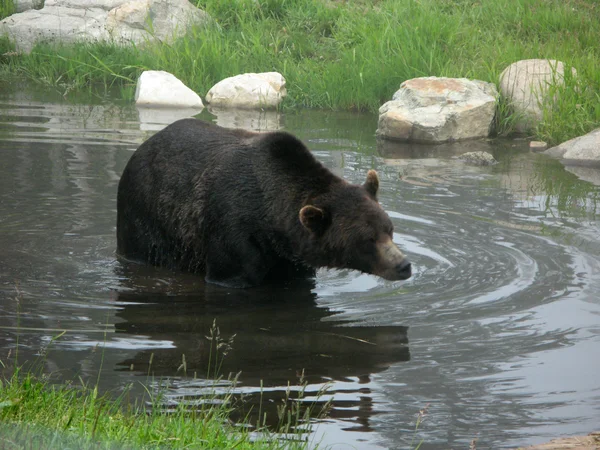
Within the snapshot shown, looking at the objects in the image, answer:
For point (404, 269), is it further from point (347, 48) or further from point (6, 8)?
point (6, 8)

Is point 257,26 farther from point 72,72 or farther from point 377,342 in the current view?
point 377,342

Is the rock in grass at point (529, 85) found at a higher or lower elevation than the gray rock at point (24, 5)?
lower

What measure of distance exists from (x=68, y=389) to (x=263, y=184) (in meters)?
2.62

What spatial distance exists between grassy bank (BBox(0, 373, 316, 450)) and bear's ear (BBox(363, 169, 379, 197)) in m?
2.63

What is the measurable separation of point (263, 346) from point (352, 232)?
3.99ft

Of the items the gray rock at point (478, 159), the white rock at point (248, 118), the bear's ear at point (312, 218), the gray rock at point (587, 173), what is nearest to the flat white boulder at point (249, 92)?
the white rock at point (248, 118)

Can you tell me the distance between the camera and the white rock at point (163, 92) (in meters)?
14.9

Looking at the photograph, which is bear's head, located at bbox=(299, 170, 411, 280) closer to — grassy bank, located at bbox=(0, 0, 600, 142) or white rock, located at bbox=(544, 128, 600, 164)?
white rock, located at bbox=(544, 128, 600, 164)

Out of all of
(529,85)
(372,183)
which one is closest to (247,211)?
(372,183)

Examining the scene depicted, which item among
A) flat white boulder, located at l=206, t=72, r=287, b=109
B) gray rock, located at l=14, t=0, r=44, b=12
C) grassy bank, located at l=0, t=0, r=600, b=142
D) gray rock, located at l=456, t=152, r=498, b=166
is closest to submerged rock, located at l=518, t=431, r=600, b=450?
gray rock, located at l=456, t=152, r=498, b=166

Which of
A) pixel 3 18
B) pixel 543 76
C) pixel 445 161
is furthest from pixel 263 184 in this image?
pixel 3 18

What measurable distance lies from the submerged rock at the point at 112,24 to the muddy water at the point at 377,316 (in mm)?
7311

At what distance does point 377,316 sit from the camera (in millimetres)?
6230

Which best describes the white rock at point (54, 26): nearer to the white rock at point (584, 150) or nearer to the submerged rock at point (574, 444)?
the white rock at point (584, 150)
